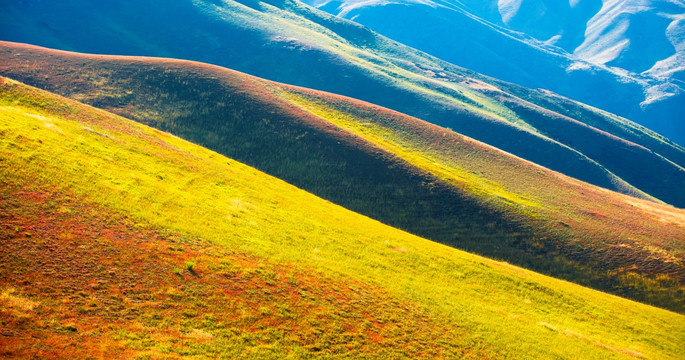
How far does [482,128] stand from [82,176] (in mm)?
191857

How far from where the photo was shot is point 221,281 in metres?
25.4

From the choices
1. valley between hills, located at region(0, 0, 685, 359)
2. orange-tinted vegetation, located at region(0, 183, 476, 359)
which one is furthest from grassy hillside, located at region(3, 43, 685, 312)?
orange-tinted vegetation, located at region(0, 183, 476, 359)

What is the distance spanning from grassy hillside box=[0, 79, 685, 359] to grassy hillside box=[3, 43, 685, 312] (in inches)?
603

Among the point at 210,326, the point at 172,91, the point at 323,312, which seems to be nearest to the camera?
the point at 210,326

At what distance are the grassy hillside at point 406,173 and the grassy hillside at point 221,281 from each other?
15.3 m

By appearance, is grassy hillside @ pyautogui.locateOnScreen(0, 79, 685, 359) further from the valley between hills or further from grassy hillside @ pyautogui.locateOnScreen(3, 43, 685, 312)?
grassy hillside @ pyautogui.locateOnScreen(3, 43, 685, 312)

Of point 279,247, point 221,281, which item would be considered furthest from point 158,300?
point 279,247

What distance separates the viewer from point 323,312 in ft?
84.8

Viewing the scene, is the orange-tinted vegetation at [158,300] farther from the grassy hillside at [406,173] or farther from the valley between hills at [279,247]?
the grassy hillside at [406,173]

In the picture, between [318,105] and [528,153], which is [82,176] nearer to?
[318,105]

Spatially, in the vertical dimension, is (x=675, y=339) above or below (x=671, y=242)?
below

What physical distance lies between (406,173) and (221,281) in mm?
60694

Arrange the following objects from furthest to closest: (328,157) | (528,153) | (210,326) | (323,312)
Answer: (528,153)
(328,157)
(323,312)
(210,326)

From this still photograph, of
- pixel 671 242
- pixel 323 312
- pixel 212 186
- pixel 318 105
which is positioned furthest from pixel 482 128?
pixel 323 312
